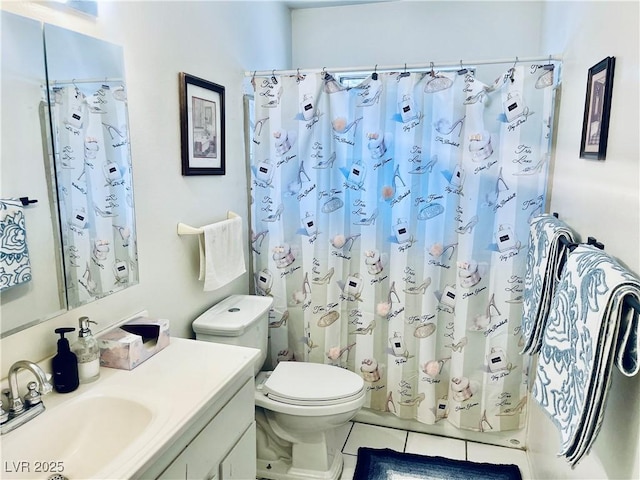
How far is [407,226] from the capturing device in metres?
2.29

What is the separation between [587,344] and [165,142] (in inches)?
61.5

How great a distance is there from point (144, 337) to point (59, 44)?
95 cm

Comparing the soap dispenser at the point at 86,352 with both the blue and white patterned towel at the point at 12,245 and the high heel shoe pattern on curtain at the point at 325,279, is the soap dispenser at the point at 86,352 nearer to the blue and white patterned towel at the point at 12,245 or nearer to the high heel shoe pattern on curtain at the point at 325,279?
the blue and white patterned towel at the point at 12,245

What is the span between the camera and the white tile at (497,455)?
226 centimetres

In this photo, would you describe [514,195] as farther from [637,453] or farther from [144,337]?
[144,337]

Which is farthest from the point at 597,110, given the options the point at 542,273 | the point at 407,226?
the point at 407,226

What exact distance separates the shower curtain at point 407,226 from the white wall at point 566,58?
0.21 metres

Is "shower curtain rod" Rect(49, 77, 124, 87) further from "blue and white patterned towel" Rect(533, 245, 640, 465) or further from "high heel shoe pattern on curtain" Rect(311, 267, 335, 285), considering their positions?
"blue and white patterned towel" Rect(533, 245, 640, 465)

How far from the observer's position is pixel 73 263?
139 cm

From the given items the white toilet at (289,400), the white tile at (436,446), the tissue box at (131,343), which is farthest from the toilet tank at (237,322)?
the white tile at (436,446)

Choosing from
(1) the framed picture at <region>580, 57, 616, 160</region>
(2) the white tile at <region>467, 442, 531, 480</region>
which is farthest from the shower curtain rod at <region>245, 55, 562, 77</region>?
(2) the white tile at <region>467, 442, 531, 480</region>

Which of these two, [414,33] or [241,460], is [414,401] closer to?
[241,460]

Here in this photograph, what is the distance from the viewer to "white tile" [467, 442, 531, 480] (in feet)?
7.43

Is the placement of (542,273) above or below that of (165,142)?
below
